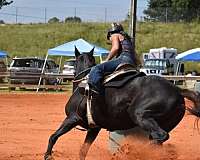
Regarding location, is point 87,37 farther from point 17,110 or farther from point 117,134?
point 117,134

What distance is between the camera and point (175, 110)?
9.21 m

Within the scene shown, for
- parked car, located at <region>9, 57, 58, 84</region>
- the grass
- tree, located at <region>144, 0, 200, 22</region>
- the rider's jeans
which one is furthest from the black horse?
tree, located at <region>144, 0, 200, 22</region>

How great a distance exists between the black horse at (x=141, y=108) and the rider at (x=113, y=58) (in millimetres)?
234

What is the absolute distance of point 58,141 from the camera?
13.7 meters

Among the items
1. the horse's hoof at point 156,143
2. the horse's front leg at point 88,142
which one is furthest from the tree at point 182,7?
the horse's hoof at point 156,143

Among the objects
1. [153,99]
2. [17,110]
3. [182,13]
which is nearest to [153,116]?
[153,99]

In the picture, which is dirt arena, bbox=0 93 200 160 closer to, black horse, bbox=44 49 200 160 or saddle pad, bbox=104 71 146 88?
black horse, bbox=44 49 200 160

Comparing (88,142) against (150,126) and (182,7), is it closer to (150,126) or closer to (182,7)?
(150,126)

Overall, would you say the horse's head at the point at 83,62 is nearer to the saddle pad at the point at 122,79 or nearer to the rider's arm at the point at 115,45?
the rider's arm at the point at 115,45

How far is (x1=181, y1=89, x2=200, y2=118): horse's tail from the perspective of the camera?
956cm

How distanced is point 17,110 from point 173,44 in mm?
38488

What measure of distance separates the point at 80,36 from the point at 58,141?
47250 mm

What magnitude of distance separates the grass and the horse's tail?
4620cm

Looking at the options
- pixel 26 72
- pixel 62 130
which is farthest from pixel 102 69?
pixel 26 72
